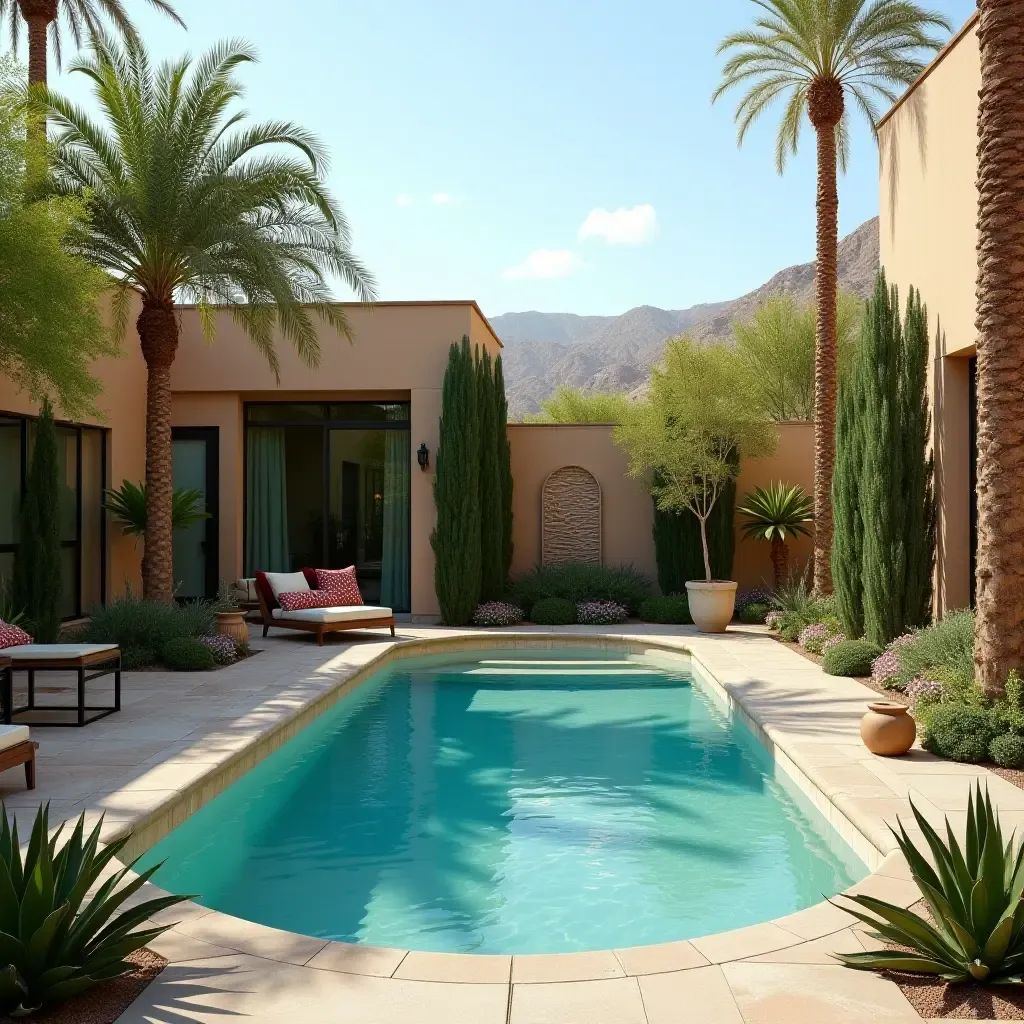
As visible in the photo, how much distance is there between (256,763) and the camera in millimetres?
6625

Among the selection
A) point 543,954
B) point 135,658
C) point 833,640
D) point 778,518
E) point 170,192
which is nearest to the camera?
point 543,954

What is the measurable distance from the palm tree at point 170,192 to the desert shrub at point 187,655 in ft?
3.58

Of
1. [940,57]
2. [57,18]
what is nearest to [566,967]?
[940,57]

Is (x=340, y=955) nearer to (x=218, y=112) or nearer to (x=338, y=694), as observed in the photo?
(x=338, y=694)

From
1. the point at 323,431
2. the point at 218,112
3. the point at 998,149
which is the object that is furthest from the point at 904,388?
the point at 323,431

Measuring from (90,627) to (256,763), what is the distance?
4.63 metres

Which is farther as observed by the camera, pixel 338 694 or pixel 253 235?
pixel 253 235

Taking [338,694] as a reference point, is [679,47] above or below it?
above

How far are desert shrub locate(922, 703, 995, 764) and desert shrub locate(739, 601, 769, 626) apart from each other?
7.64 metres

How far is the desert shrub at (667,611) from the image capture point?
1398 centimetres

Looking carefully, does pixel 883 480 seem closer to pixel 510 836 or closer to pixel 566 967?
pixel 510 836

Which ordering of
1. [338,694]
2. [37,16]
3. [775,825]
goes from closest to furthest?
[775,825]
[338,694]
[37,16]

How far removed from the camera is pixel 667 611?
1399cm

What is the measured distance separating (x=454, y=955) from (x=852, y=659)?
686 centimetres
